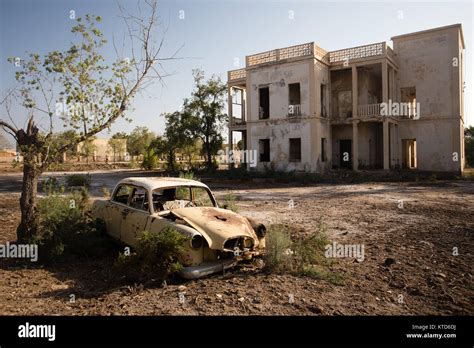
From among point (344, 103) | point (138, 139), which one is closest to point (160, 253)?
point (344, 103)

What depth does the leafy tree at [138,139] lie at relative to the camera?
61.7 meters

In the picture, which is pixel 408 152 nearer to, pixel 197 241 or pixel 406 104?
pixel 406 104

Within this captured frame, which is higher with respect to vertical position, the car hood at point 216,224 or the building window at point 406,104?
the building window at point 406,104

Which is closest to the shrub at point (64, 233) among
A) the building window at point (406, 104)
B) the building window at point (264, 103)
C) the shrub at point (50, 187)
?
the shrub at point (50, 187)

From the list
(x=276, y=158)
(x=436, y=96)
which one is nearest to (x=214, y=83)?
(x=276, y=158)

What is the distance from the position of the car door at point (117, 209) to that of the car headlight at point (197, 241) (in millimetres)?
2054

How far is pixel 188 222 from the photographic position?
16.8 feet

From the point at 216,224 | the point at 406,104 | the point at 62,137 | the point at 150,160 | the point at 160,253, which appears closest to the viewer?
the point at 160,253

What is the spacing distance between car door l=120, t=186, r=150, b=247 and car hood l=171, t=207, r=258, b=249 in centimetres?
58

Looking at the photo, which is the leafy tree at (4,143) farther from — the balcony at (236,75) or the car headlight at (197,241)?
the balcony at (236,75)

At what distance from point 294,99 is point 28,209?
69.5ft

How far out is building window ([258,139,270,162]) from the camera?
25669 mm

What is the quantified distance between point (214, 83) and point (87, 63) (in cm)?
2292

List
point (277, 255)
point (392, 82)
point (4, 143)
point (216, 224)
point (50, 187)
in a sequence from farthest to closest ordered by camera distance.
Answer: point (392, 82)
point (4, 143)
point (50, 187)
point (216, 224)
point (277, 255)
